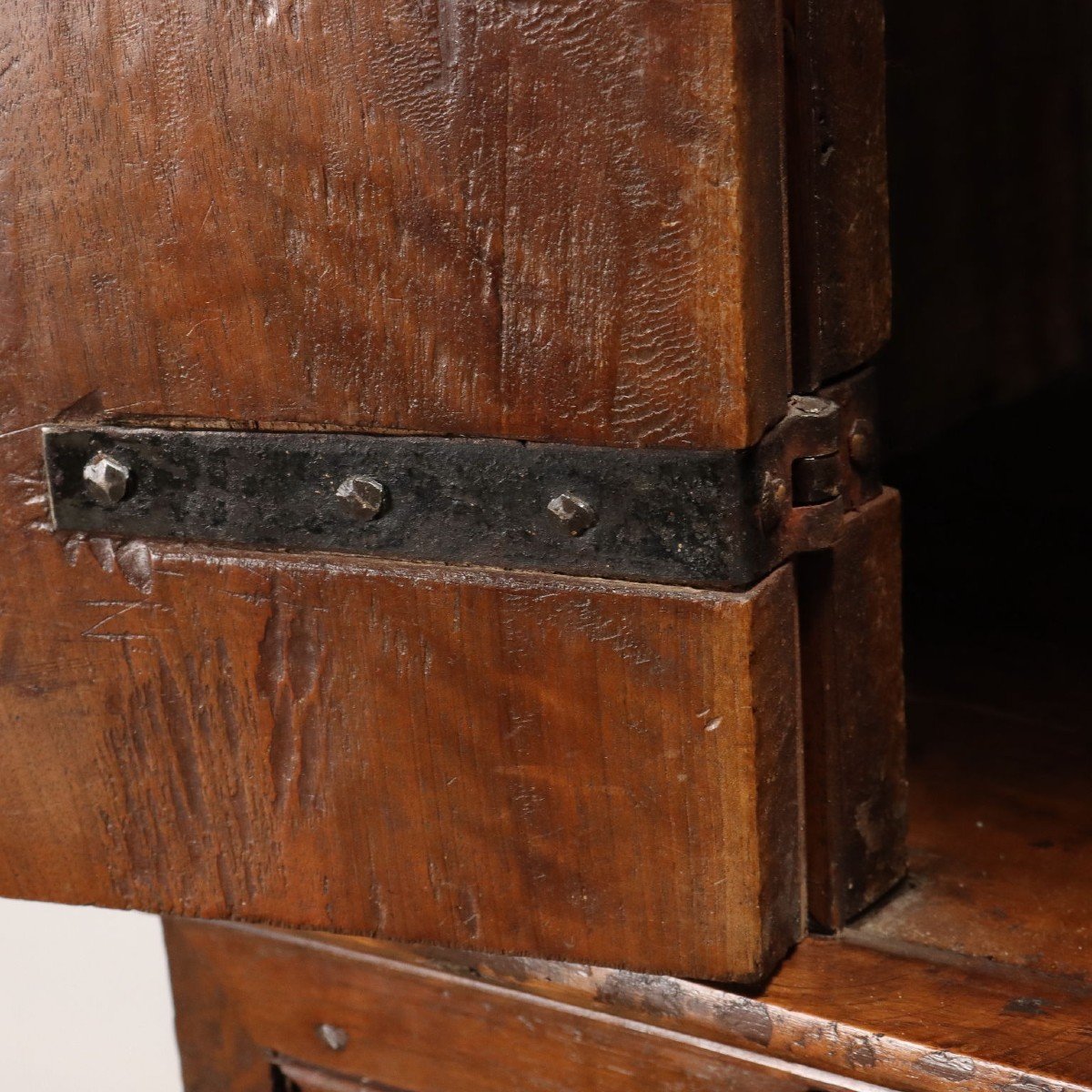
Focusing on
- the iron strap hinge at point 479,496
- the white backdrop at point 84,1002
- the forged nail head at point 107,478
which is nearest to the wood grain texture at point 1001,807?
the iron strap hinge at point 479,496

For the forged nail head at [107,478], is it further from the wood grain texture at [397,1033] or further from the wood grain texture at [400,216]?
the wood grain texture at [397,1033]

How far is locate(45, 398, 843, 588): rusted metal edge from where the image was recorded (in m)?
0.56

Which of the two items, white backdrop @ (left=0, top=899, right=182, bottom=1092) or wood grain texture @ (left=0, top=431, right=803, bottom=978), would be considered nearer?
wood grain texture @ (left=0, top=431, right=803, bottom=978)

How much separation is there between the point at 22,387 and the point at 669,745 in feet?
1.10

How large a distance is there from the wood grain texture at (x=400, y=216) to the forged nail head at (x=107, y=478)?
0.02 meters

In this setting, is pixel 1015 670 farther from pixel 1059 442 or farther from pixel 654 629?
pixel 654 629

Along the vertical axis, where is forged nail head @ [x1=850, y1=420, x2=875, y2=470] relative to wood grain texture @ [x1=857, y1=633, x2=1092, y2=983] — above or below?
above

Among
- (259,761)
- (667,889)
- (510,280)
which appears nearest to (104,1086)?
(259,761)

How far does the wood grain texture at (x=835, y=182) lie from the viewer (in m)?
0.58

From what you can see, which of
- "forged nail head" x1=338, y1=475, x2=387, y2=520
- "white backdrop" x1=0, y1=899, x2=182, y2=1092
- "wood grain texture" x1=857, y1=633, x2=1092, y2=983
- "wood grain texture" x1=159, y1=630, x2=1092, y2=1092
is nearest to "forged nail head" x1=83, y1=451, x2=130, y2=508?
"forged nail head" x1=338, y1=475, x2=387, y2=520

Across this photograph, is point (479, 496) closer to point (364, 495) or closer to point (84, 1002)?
point (364, 495)

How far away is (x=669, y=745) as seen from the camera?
1.92 ft

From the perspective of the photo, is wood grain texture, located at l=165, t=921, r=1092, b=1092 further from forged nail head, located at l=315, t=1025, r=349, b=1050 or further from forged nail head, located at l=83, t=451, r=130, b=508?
forged nail head, located at l=83, t=451, r=130, b=508

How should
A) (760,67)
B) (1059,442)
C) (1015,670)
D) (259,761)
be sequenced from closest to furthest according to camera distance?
(760,67)
(259,761)
(1015,670)
(1059,442)
